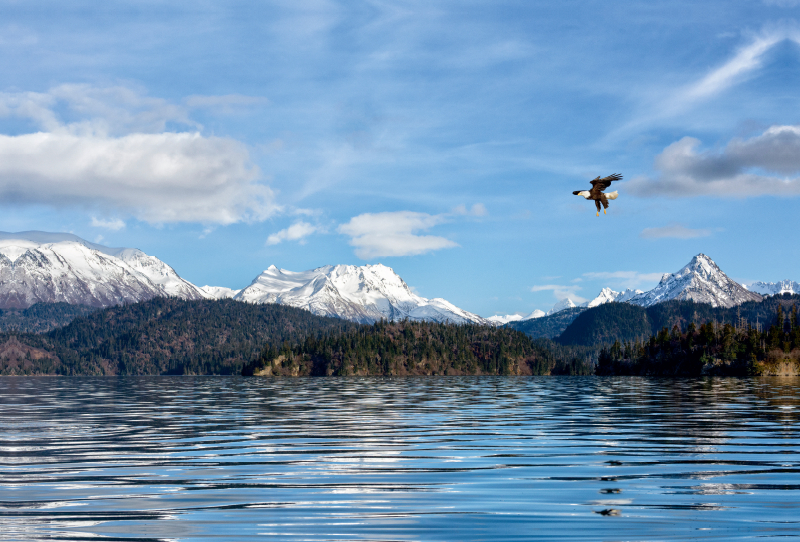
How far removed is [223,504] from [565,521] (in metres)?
10.3

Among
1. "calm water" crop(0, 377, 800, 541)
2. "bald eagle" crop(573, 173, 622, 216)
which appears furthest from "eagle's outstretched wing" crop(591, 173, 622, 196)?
"calm water" crop(0, 377, 800, 541)

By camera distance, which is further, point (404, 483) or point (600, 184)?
point (600, 184)

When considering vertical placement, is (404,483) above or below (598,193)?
below

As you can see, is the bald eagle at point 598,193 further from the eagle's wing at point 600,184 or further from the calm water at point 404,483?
the calm water at point 404,483

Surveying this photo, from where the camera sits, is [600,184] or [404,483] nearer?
[404,483]

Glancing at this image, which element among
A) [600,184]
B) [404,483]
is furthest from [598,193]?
[404,483]

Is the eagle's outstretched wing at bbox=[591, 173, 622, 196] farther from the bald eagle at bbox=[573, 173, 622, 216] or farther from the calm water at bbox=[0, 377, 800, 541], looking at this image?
the calm water at bbox=[0, 377, 800, 541]

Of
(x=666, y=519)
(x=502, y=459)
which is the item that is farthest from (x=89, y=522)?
(x=502, y=459)

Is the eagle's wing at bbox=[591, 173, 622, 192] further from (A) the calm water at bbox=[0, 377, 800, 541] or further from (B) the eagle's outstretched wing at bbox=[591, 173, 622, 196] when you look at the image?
(A) the calm water at bbox=[0, 377, 800, 541]

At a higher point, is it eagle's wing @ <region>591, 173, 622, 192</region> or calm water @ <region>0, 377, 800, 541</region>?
eagle's wing @ <region>591, 173, 622, 192</region>

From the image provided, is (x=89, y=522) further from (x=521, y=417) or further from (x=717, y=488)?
A: (x=521, y=417)

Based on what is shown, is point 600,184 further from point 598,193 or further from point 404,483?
point 404,483

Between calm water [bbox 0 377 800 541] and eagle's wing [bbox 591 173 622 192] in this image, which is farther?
eagle's wing [bbox 591 173 622 192]

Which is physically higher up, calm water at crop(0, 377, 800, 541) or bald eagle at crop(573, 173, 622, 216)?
bald eagle at crop(573, 173, 622, 216)
